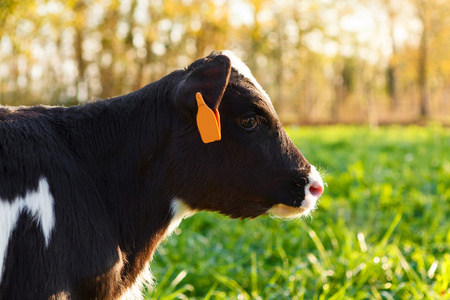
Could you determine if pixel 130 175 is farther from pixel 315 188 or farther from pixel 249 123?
pixel 315 188

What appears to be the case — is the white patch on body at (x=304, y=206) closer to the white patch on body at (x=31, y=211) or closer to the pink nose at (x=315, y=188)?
the pink nose at (x=315, y=188)

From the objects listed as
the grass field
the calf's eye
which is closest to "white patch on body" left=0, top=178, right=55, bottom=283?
the calf's eye

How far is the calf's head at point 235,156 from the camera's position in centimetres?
209

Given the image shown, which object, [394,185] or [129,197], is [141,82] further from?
[129,197]

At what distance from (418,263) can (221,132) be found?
248 centimetres

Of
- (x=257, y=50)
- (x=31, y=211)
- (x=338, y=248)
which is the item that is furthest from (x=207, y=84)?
(x=257, y=50)

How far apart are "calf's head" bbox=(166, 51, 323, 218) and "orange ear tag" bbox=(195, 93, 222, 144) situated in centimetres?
2

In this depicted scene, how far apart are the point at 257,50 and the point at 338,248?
775 inches

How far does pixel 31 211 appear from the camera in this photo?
1.75m

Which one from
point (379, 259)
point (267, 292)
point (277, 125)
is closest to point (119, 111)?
point (277, 125)

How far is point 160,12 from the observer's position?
15.6m

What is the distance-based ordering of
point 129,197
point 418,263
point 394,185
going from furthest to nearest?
point 394,185 → point 418,263 → point 129,197

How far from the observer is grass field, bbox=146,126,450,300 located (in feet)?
11.5

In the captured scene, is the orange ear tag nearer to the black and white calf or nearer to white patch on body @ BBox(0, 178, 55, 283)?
the black and white calf
